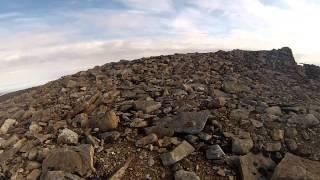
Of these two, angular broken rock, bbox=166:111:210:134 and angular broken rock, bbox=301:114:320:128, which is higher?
angular broken rock, bbox=166:111:210:134

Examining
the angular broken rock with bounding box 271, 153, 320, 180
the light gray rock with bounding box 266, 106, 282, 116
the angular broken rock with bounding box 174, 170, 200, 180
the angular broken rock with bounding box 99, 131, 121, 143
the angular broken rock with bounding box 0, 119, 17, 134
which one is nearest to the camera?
the angular broken rock with bounding box 271, 153, 320, 180

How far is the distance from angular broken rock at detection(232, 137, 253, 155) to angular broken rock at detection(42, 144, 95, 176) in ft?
9.58

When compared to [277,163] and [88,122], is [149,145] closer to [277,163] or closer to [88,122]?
[88,122]

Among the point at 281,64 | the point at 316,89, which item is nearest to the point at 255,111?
the point at 316,89

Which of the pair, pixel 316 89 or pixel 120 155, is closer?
pixel 120 155

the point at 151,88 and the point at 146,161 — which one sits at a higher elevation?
the point at 151,88

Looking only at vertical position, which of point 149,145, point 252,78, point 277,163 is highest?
point 252,78

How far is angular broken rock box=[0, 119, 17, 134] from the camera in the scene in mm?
10444

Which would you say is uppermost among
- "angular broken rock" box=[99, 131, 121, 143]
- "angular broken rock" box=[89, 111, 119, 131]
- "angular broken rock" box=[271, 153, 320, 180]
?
"angular broken rock" box=[89, 111, 119, 131]

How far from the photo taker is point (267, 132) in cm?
930

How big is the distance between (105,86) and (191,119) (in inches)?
148

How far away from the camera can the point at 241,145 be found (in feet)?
28.6

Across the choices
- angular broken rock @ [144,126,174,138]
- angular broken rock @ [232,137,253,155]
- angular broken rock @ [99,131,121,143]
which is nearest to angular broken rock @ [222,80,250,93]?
angular broken rock @ [232,137,253,155]

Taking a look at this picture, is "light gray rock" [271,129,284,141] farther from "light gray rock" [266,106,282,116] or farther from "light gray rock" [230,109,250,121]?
"light gray rock" [266,106,282,116]
